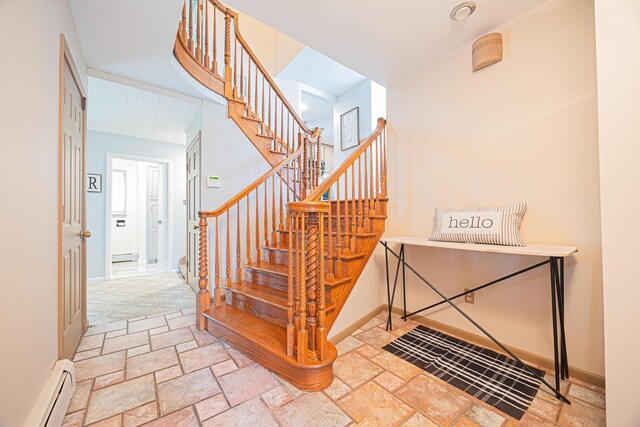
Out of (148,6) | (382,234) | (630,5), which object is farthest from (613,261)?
(148,6)

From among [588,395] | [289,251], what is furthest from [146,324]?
[588,395]

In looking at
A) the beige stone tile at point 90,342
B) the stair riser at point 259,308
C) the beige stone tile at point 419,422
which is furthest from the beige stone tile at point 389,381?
the beige stone tile at point 90,342

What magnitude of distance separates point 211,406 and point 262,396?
27cm

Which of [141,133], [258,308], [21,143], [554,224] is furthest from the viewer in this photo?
[141,133]

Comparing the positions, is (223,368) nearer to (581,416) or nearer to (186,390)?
(186,390)

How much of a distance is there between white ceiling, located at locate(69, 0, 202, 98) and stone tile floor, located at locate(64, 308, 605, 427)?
7.96 feet

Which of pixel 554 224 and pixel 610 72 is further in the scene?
pixel 554 224

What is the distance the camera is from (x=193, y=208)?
3520mm

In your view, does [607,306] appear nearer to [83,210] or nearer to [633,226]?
[633,226]

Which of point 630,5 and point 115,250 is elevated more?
point 630,5

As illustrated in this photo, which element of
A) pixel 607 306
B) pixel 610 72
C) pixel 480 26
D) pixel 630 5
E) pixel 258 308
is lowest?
pixel 258 308

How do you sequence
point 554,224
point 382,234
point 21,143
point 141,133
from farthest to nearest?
point 141,133 → point 382,234 → point 554,224 → point 21,143

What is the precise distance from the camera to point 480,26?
1.86 meters

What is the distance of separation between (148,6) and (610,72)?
2.61m
